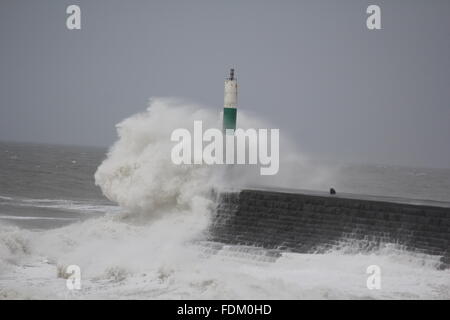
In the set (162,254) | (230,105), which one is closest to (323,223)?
(162,254)

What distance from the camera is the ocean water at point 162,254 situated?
10773 mm

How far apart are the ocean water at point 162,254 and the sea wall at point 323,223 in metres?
0.33

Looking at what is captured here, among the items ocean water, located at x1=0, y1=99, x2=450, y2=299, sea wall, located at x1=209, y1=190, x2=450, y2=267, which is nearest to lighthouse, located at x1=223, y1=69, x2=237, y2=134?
ocean water, located at x1=0, y1=99, x2=450, y2=299

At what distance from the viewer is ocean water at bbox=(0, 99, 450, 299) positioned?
35.3 ft

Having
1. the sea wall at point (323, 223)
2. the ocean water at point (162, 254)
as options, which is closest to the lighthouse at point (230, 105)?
the ocean water at point (162, 254)

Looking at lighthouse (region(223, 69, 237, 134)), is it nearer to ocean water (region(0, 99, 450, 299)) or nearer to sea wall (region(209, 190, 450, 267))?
ocean water (region(0, 99, 450, 299))

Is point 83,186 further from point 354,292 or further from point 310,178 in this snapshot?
point 354,292

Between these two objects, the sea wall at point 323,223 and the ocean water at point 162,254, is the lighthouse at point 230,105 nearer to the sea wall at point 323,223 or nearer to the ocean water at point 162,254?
the ocean water at point 162,254

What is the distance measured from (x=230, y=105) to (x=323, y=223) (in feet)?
21.9

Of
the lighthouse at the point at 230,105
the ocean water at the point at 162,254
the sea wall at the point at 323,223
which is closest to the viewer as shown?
the ocean water at the point at 162,254

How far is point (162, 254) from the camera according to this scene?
13.2 meters

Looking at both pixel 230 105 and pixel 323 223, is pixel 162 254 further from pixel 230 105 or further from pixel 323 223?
pixel 230 105
